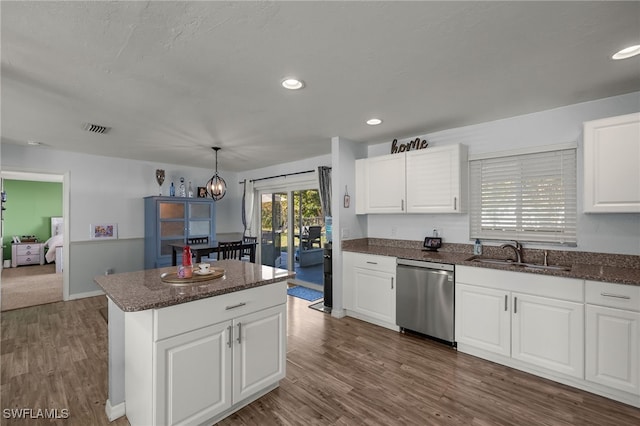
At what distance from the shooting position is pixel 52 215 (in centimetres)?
804

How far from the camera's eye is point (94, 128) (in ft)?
11.1

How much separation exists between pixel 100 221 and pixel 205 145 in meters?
2.47

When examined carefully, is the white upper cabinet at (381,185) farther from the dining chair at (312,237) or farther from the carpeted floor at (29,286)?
the carpeted floor at (29,286)

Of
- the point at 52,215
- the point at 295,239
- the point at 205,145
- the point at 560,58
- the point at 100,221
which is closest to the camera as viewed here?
the point at 560,58

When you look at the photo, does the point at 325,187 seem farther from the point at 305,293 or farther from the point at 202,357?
the point at 202,357

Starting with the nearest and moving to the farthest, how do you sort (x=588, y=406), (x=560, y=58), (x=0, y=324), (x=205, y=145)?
(x=560, y=58) → (x=588, y=406) → (x=0, y=324) → (x=205, y=145)

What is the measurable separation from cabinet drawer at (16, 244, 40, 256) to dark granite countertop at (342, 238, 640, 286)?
8390mm

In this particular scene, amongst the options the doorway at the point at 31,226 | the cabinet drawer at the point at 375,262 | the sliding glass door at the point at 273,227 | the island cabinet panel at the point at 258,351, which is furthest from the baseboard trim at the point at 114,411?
the doorway at the point at 31,226

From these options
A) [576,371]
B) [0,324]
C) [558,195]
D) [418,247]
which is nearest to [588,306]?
[576,371]

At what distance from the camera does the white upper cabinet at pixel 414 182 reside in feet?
10.6

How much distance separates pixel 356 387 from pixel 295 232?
12.0 feet

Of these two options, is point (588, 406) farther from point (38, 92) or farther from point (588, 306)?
point (38, 92)

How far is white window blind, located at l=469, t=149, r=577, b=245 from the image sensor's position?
2.79m

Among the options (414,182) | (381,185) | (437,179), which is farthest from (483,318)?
(381,185)
